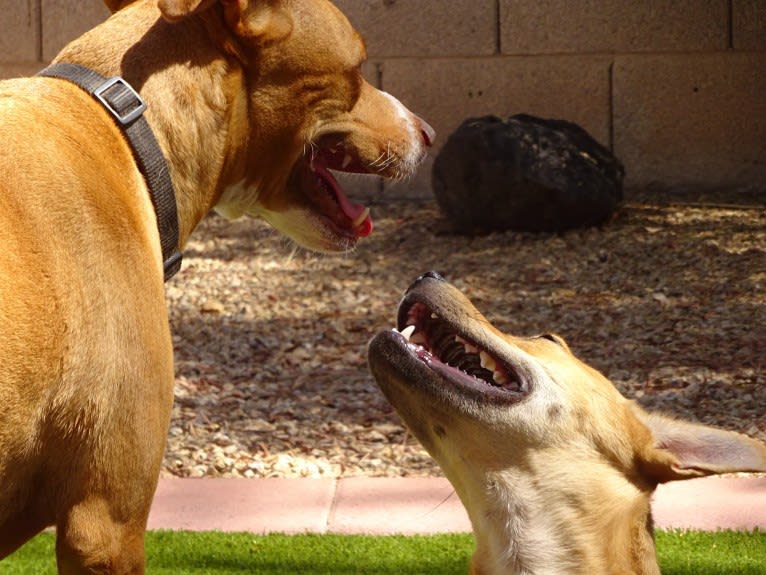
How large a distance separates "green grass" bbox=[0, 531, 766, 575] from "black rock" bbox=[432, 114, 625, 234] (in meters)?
4.36

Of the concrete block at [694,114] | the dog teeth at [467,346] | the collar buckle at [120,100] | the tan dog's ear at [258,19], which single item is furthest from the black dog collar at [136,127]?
the concrete block at [694,114]

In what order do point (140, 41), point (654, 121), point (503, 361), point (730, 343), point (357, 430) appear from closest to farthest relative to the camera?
point (140, 41) → point (503, 361) → point (357, 430) → point (730, 343) → point (654, 121)

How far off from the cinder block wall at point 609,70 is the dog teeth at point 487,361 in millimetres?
6535

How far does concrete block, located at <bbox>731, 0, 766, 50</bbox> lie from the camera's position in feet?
33.0

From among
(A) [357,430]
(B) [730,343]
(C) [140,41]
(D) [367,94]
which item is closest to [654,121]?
(B) [730,343]

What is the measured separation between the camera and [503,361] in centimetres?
383

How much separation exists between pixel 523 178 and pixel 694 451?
5.65 m

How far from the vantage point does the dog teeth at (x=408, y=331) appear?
3752 millimetres

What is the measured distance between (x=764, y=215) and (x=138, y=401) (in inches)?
298

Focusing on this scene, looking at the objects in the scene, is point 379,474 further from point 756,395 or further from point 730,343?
point 730,343

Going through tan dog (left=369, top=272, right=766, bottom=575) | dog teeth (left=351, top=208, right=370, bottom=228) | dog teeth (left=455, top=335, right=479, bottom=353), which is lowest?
tan dog (left=369, top=272, right=766, bottom=575)

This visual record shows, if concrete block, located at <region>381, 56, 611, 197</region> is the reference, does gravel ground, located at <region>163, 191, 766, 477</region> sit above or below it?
below

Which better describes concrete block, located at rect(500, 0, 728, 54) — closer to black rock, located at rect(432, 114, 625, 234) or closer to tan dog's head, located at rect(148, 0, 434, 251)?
black rock, located at rect(432, 114, 625, 234)

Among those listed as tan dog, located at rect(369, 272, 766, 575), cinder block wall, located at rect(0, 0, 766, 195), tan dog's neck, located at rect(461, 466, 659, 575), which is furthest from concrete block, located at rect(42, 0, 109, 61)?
tan dog's neck, located at rect(461, 466, 659, 575)
